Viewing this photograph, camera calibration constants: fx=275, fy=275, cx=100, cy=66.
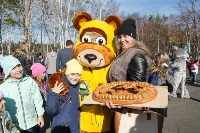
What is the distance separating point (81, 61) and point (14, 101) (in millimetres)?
1056

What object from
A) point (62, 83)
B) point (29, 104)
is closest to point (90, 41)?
point (62, 83)

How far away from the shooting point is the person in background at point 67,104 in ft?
10.5

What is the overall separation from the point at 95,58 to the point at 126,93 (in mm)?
1122

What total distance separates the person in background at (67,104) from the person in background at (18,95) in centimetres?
64

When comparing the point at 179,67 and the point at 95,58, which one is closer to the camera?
the point at 95,58

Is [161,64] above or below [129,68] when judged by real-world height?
below

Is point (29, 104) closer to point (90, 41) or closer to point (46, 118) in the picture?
point (90, 41)

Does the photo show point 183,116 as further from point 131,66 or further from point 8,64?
point 8,64

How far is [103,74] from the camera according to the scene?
3834 mm

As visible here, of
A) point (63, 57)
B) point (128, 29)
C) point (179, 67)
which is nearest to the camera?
point (128, 29)

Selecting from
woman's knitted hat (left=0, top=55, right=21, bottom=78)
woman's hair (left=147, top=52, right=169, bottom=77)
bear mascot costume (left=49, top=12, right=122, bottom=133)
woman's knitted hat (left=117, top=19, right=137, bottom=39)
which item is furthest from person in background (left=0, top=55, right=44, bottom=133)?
woman's hair (left=147, top=52, right=169, bottom=77)

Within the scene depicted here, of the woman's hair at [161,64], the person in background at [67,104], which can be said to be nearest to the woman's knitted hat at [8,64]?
the person in background at [67,104]

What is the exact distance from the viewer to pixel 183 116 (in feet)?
24.2

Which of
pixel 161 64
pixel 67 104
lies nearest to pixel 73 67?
pixel 67 104
